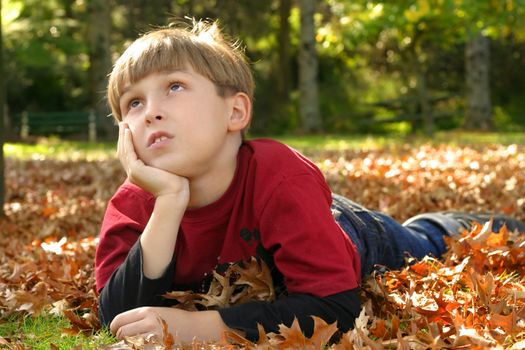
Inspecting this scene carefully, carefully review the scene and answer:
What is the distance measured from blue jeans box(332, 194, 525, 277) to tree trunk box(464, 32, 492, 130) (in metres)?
17.8

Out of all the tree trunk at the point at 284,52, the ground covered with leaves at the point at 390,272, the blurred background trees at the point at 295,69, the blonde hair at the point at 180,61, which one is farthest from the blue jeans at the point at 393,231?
the tree trunk at the point at 284,52

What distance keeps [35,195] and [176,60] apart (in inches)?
214

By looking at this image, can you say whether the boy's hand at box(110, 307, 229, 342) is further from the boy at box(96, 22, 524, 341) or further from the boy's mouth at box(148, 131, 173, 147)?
the boy's mouth at box(148, 131, 173, 147)

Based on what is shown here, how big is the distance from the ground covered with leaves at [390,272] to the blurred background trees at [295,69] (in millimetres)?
13630

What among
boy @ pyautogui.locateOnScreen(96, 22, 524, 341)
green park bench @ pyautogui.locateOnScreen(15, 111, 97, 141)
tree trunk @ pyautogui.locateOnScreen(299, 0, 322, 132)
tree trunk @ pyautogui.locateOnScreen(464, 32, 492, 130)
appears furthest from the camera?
green park bench @ pyautogui.locateOnScreen(15, 111, 97, 141)

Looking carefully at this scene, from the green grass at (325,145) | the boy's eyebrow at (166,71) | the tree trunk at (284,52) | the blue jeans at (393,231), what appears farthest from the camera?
the tree trunk at (284,52)

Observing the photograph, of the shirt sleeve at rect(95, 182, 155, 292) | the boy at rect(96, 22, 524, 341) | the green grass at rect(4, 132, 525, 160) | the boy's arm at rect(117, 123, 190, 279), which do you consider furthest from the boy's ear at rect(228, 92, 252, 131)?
the green grass at rect(4, 132, 525, 160)

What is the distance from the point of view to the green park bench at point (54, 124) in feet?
80.3

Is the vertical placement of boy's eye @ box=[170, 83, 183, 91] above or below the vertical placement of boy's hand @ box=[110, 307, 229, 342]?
above

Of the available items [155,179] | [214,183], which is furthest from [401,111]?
[155,179]

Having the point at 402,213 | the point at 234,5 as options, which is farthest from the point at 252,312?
the point at 234,5

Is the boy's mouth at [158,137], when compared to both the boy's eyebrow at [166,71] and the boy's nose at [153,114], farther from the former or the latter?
the boy's eyebrow at [166,71]

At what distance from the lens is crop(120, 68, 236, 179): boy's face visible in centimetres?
274

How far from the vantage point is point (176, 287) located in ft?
10.2
